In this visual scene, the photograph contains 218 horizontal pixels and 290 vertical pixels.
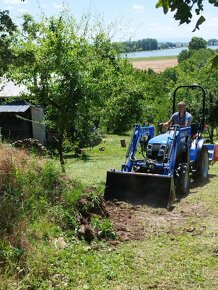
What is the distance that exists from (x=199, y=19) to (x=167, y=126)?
726 cm

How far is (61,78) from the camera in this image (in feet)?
36.6

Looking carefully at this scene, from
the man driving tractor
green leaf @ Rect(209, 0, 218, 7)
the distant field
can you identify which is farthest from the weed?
the distant field

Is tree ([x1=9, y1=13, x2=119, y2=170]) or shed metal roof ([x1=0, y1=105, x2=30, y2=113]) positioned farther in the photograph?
shed metal roof ([x1=0, y1=105, x2=30, y2=113])

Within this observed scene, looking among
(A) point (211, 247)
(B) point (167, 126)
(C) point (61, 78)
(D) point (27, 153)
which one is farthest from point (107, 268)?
(C) point (61, 78)

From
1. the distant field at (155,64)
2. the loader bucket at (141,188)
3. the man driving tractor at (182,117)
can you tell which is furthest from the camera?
the distant field at (155,64)

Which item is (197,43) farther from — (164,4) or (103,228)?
(164,4)

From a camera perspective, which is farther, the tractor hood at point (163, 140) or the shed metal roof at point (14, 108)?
the shed metal roof at point (14, 108)

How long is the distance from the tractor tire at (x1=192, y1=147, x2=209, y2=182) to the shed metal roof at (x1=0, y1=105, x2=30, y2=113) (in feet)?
42.0

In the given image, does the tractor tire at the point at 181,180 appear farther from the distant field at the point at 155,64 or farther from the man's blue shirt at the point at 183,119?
the distant field at the point at 155,64

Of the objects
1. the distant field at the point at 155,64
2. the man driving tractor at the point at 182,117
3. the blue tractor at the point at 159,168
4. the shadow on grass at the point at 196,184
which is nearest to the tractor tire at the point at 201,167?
the blue tractor at the point at 159,168

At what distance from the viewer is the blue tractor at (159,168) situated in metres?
8.34

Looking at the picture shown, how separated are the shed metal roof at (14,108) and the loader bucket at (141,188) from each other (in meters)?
14.2

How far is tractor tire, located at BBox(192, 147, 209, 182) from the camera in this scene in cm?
1087

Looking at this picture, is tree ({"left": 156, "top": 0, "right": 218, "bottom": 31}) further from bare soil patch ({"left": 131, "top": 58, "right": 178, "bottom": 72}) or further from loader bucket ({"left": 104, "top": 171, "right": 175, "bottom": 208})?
bare soil patch ({"left": 131, "top": 58, "right": 178, "bottom": 72})
